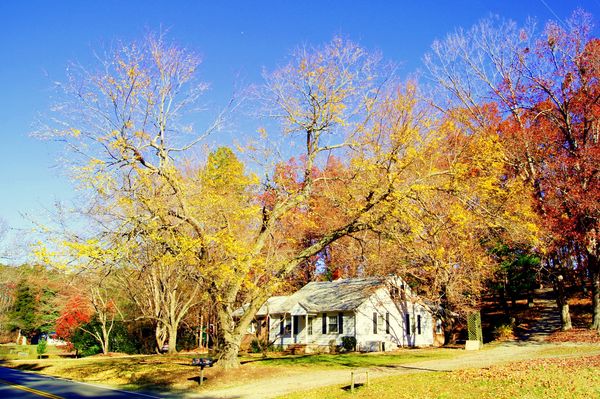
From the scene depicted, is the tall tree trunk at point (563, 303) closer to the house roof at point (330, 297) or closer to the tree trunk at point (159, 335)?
A: the house roof at point (330, 297)

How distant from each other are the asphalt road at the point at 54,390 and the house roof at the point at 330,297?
1501cm

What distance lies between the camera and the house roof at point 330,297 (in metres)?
34.3

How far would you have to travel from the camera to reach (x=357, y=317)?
3344 centimetres

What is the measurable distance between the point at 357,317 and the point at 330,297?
11.5ft

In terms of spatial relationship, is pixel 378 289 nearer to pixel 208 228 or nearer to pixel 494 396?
pixel 208 228

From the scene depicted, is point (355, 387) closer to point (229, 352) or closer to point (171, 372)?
point (229, 352)

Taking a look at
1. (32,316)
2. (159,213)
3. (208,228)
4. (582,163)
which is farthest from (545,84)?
(32,316)

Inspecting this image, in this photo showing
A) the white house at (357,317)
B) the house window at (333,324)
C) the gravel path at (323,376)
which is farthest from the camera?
the house window at (333,324)

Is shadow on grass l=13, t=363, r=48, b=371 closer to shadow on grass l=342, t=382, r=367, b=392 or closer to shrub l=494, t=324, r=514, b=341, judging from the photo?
shadow on grass l=342, t=382, r=367, b=392

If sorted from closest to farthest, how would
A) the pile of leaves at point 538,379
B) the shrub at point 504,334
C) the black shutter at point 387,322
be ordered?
the pile of leaves at point 538,379 < the shrub at point 504,334 < the black shutter at point 387,322

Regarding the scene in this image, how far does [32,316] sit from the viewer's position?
58.0 metres

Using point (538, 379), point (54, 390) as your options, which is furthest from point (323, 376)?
point (54, 390)

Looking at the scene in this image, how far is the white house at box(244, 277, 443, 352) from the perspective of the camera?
111 feet

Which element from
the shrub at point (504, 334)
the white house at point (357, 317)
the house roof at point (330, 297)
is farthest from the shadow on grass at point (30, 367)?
the shrub at point (504, 334)
